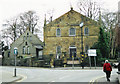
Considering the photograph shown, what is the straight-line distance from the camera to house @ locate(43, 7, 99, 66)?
46281 mm

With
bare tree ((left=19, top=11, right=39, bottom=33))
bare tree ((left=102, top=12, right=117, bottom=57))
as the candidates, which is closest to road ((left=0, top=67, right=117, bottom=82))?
bare tree ((left=102, top=12, right=117, bottom=57))

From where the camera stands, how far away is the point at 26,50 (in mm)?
52844

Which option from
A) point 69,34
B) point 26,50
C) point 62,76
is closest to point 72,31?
point 69,34

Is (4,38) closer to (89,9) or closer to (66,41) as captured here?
(66,41)

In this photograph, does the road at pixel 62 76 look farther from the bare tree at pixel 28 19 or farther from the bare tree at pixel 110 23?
the bare tree at pixel 28 19

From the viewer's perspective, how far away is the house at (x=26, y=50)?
143 feet

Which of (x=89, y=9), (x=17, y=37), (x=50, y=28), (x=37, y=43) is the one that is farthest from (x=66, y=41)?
(x=17, y=37)

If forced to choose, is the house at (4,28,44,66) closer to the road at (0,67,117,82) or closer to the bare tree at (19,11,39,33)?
the bare tree at (19,11,39,33)

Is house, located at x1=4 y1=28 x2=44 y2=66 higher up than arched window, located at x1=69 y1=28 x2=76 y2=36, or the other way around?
arched window, located at x1=69 y1=28 x2=76 y2=36

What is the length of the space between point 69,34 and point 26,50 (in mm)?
13044

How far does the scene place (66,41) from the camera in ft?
152

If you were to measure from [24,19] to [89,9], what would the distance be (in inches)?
777

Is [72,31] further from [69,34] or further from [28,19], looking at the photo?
[28,19]

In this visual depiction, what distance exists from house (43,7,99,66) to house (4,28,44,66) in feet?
14.1
